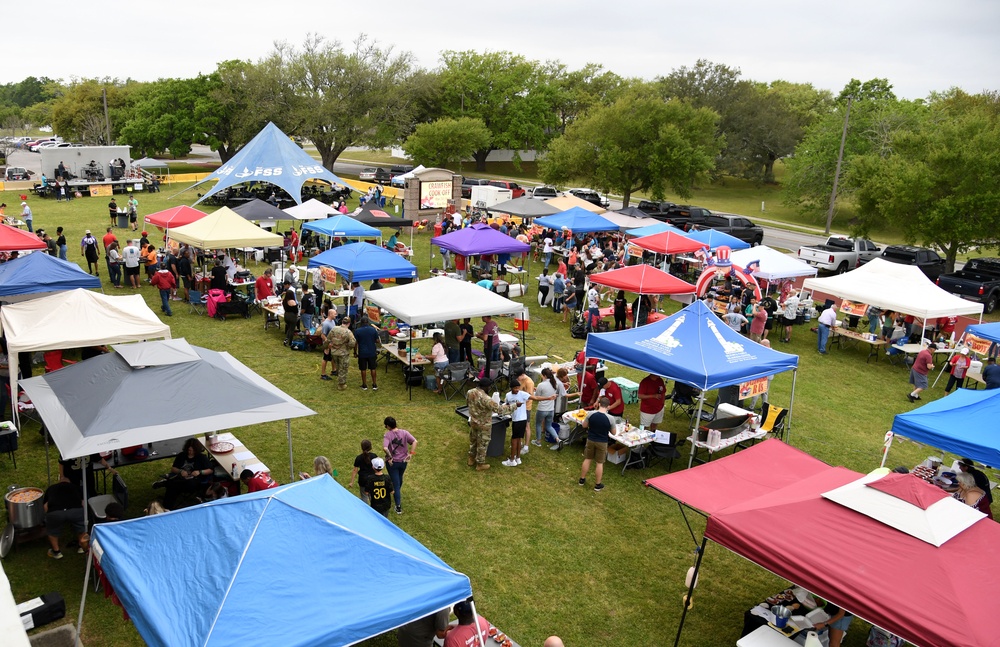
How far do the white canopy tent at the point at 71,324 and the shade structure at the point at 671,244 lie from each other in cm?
1531

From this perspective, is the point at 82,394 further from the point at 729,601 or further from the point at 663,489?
the point at 729,601

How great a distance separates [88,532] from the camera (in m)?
7.85

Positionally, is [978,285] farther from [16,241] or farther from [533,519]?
[16,241]

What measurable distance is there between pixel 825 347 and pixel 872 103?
4354cm

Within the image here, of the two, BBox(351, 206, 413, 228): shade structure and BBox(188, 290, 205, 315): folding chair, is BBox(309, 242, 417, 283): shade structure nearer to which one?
BBox(188, 290, 205, 315): folding chair

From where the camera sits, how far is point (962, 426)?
30.2 feet

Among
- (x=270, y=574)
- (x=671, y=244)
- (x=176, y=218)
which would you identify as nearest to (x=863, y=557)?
(x=270, y=574)

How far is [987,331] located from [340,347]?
13561 millimetres

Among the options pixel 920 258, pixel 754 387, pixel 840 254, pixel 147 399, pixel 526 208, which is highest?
pixel 526 208

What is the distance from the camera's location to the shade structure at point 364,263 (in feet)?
52.0

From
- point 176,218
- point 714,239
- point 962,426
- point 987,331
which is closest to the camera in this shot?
point 962,426

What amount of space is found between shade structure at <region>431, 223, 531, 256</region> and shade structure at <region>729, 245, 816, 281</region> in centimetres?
639

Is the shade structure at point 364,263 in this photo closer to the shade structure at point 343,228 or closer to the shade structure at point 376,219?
the shade structure at point 343,228

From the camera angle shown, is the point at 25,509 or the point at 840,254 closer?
the point at 25,509
